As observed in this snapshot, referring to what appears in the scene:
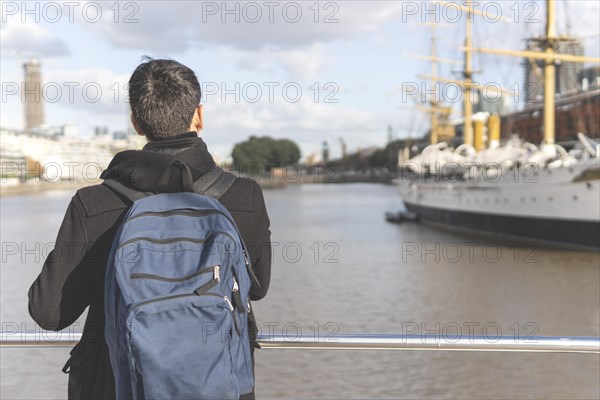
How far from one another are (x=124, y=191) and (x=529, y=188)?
29.5 meters

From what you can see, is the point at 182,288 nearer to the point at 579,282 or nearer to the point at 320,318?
the point at 320,318

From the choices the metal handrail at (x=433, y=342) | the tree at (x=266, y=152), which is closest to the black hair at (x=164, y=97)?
the metal handrail at (x=433, y=342)

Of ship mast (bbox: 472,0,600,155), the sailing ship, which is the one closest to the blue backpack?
the sailing ship

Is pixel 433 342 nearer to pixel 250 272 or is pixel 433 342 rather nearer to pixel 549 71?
pixel 250 272

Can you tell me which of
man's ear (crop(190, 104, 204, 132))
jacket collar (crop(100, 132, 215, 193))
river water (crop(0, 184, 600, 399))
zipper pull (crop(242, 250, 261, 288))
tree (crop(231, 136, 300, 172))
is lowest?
river water (crop(0, 184, 600, 399))

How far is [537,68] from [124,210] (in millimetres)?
36728

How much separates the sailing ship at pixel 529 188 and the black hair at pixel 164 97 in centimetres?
2600

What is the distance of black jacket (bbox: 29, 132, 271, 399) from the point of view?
2150mm

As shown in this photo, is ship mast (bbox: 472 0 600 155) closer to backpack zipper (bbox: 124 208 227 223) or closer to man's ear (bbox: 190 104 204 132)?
man's ear (bbox: 190 104 204 132)

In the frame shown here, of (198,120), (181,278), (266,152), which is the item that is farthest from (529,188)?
(266,152)

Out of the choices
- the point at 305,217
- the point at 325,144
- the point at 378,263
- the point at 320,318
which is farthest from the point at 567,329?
the point at 325,144

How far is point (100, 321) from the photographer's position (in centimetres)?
223

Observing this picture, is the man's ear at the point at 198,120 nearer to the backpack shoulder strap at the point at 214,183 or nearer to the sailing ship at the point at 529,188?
the backpack shoulder strap at the point at 214,183

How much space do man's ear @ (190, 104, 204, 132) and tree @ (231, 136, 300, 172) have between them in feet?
449
